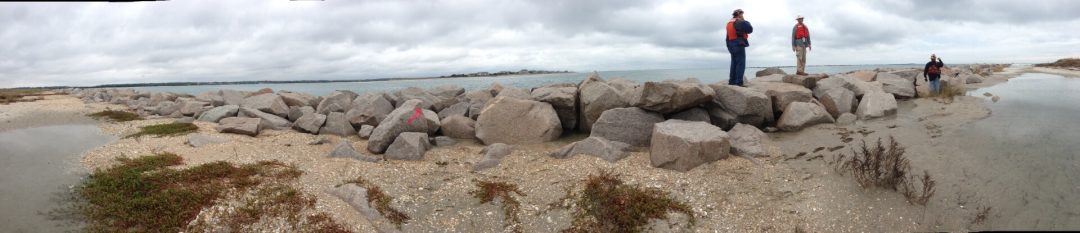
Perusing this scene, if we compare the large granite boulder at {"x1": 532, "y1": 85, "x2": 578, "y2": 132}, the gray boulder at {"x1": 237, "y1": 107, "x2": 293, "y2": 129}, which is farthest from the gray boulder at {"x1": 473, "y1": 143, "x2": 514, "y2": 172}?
the gray boulder at {"x1": 237, "y1": 107, "x2": 293, "y2": 129}

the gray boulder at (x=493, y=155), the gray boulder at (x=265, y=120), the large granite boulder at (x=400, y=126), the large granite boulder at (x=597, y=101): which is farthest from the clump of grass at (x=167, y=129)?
the large granite boulder at (x=597, y=101)

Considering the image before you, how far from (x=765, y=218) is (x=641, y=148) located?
190 inches

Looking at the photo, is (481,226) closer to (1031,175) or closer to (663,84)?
(663,84)

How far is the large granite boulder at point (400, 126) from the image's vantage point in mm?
13711

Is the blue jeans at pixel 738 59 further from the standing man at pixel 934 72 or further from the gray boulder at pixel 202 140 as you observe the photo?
the gray boulder at pixel 202 140

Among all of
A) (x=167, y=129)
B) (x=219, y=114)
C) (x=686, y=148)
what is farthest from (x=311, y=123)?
(x=686, y=148)

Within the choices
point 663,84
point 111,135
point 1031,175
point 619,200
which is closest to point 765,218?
point 619,200

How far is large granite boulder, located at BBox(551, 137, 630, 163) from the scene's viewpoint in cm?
1120

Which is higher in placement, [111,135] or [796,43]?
[796,43]

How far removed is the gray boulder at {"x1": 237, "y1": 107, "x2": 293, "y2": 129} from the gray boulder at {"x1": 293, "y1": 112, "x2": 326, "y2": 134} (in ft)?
2.54

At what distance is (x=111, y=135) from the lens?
16250 millimetres

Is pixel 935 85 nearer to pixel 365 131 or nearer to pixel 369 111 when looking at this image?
pixel 365 131

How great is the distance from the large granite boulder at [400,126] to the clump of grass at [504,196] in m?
4.33

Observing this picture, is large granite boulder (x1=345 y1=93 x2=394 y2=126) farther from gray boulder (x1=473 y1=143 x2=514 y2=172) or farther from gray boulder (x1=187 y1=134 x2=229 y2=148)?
gray boulder (x1=473 y1=143 x2=514 y2=172)
